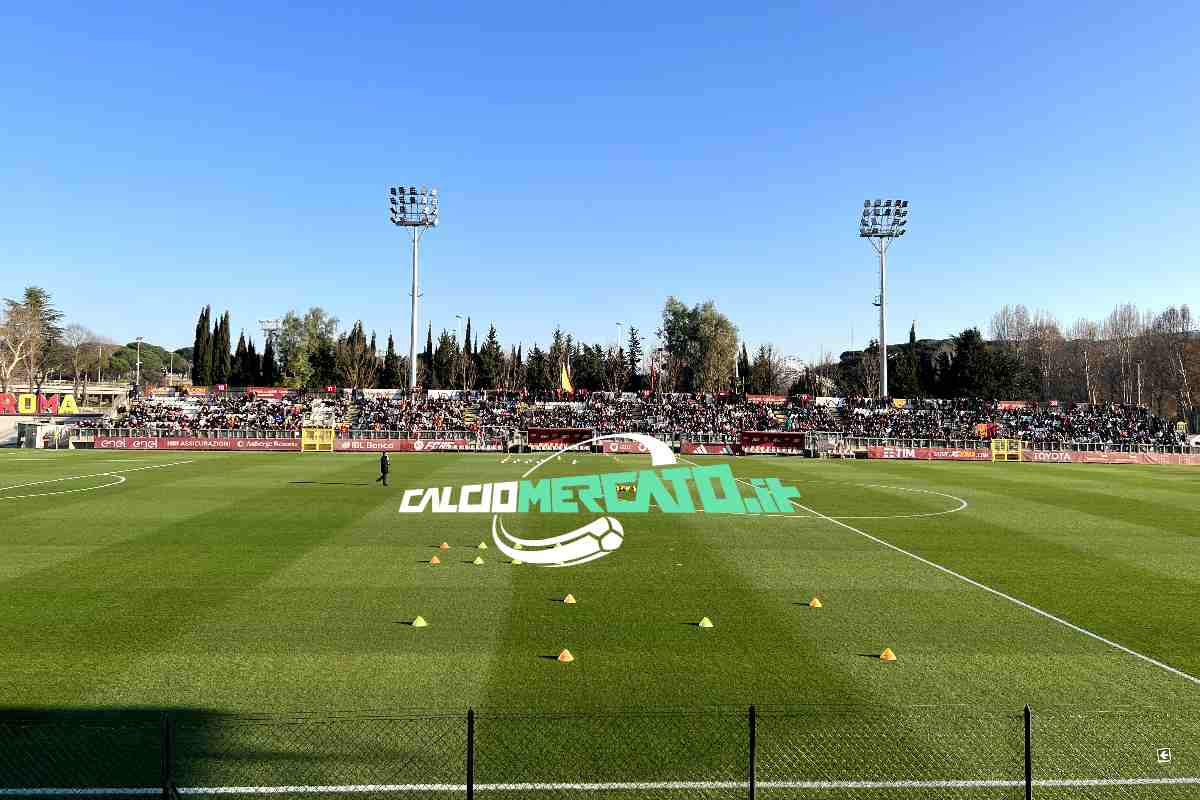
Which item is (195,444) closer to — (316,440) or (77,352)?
(316,440)

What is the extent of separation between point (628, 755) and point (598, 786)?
80 centimetres

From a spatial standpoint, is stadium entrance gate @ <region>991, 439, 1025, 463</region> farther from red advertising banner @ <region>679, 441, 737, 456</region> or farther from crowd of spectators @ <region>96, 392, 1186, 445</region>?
red advertising banner @ <region>679, 441, 737, 456</region>

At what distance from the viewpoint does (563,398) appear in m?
92.1

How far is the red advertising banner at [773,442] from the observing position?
68.9 meters

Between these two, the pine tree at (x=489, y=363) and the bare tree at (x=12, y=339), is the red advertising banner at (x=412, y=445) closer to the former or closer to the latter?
the pine tree at (x=489, y=363)

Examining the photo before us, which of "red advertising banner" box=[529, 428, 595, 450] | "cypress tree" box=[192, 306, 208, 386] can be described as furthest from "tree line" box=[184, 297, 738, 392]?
"red advertising banner" box=[529, 428, 595, 450]

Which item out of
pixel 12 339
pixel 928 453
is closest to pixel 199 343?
pixel 12 339

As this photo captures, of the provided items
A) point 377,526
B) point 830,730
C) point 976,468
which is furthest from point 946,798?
point 976,468

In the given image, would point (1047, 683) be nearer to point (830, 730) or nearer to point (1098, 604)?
point (830, 730)

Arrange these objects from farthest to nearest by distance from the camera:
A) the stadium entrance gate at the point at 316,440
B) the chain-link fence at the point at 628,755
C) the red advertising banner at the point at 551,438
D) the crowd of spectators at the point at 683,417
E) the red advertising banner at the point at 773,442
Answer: the crowd of spectators at the point at 683,417, the red advertising banner at the point at 551,438, the red advertising banner at the point at 773,442, the stadium entrance gate at the point at 316,440, the chain-link fence at the point at 628,755

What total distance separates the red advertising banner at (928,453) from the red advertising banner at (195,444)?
50158mm

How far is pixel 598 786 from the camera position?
8.62 metres

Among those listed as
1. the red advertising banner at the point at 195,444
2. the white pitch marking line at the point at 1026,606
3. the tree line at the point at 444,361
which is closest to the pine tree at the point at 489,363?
the tree line at the point at 444,361
